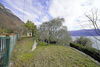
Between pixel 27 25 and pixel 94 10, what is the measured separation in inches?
628

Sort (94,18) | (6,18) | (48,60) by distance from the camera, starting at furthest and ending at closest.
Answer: (6,18)
(48,60)
(94,18)

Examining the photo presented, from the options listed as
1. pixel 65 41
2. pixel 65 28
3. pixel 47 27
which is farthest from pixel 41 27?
pixel 65 41

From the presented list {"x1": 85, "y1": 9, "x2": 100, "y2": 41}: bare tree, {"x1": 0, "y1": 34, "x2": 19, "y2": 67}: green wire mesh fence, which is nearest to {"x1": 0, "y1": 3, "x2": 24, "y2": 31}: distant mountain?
{"x1": 0, "y1": 34, "x2": 19, "y2": 67}: green wire mesh fence

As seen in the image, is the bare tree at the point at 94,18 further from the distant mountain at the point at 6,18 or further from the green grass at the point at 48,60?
the distant mountain at the point at 6,18

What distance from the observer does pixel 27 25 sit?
1504cm

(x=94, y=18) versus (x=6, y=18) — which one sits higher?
(x=6, y=18)

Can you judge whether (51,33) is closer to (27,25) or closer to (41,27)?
(41,27)

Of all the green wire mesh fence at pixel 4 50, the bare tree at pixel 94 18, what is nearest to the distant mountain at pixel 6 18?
the green wire mesh fence at pixel 4 50

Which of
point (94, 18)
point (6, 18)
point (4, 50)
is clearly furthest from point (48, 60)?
point (6, 18)

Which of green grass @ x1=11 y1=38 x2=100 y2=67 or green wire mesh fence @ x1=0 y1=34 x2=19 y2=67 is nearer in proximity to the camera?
green wire mesh fence @ x1=0 y1=34 x2=19 y2=67

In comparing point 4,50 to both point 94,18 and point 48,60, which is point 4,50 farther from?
point 94,18

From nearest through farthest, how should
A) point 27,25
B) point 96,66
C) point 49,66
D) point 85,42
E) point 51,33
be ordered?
point 49,66
point 96,66
point 85,42
point 51,33
point 27,25

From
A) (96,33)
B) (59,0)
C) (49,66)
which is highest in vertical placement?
(59,0)

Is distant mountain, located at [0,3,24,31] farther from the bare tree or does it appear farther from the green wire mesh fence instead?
the bare tree
